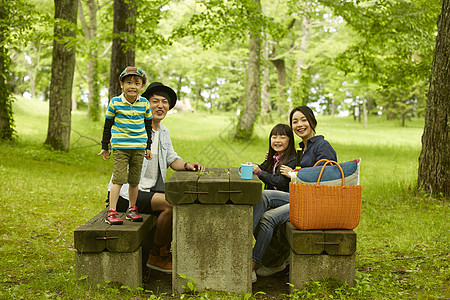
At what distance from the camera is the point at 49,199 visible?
24.9ft

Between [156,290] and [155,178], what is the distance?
1134 mm

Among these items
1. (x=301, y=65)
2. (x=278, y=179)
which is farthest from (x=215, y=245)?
(x=301, y=65)

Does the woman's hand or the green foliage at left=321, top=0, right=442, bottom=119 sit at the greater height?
the green foliage at left=321, top=0, right=442, bottom=119

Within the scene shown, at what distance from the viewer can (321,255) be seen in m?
3.81

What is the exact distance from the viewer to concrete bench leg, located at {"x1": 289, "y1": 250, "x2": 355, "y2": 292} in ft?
12.5

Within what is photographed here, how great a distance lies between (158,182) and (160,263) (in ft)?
2.75

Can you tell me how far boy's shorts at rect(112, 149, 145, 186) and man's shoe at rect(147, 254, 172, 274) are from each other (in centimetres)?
90

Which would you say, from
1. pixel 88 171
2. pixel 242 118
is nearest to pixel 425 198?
pixel 88 171

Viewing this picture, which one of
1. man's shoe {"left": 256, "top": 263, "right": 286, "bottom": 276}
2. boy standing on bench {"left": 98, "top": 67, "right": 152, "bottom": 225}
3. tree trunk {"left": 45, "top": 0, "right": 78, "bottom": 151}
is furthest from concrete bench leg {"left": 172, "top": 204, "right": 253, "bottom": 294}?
tree trunk {"left": 45, "top": 0, "right": 78, "bottom": 151}

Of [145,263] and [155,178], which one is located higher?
[155,178]

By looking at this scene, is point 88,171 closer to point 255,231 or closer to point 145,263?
point 145,263

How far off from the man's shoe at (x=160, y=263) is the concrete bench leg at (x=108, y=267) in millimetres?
716

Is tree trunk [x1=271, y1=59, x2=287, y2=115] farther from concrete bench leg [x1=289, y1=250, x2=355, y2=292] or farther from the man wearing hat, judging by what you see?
concrete bench leg [x1=289, y1=250, x2=355, y2=292]

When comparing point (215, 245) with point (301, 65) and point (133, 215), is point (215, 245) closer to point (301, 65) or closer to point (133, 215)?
point (133, 215)
